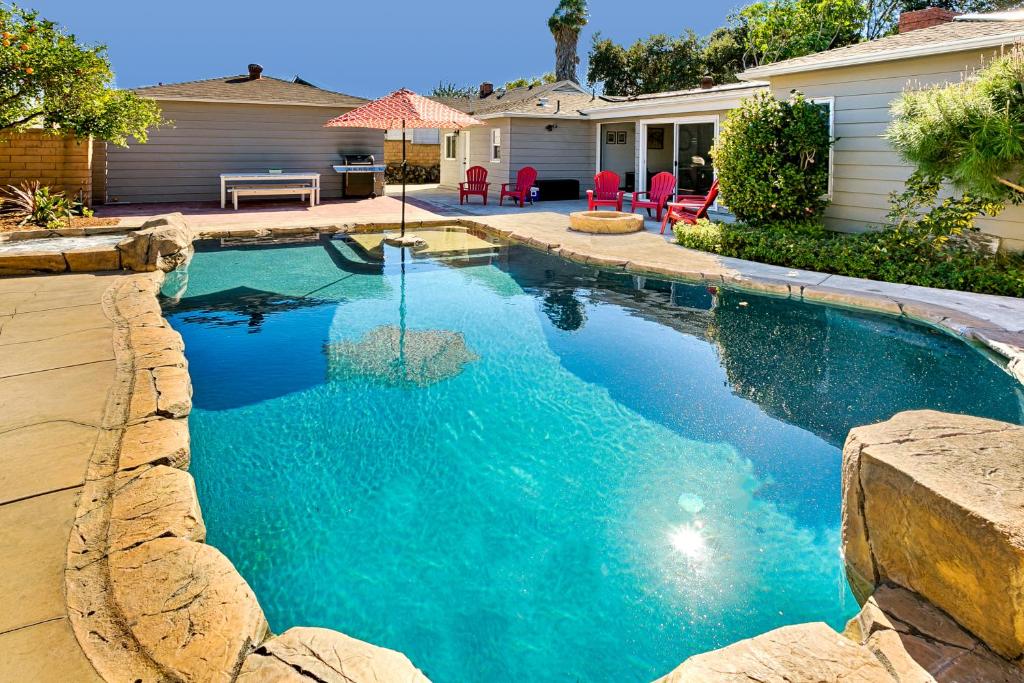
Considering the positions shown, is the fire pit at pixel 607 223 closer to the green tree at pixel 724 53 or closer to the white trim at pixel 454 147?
the white trim at pixel 454 147

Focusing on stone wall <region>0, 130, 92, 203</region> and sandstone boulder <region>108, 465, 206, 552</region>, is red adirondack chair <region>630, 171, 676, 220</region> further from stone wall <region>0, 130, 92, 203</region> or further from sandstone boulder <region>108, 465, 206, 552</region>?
sandstone boulder <region>108, 465, 206, 552</region>

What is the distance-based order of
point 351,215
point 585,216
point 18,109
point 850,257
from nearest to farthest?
point 850,257 → point 18,109 → point 585,216 → point 351,215

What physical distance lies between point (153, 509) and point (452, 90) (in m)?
37.5

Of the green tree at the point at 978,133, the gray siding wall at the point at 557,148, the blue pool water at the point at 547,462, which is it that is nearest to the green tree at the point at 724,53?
the gray siding wall at the point at 557,148

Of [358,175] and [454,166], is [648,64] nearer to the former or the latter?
[454,166]

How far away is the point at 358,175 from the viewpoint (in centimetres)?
1708

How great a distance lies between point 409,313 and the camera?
6.93 meters

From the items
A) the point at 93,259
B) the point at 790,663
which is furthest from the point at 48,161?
the point at 790,663

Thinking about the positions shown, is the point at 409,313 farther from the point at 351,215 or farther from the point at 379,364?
the point at 351,215

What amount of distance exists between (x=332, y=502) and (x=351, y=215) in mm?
11119

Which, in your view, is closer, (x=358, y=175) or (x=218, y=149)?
(x=218, y=149)

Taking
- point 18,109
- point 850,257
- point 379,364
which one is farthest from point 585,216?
point 18,109

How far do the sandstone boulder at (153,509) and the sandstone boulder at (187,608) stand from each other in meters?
0.09

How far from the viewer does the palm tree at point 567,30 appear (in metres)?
27.7
